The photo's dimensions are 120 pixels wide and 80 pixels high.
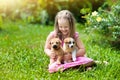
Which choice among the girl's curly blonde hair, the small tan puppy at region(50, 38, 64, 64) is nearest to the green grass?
the small tan puppy at region(50, 38, 64, 64)

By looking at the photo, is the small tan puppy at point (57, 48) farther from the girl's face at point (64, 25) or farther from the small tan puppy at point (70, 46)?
the girl's face at point (64, 25)

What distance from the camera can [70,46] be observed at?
581 centimetres

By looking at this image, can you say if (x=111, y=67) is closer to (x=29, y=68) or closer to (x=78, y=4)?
(x=29, y=68)

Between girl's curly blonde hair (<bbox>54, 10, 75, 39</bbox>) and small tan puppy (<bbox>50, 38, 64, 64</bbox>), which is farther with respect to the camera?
girl's curly blonde hair (<bbox>54, 10, 75, 39</bbox>)

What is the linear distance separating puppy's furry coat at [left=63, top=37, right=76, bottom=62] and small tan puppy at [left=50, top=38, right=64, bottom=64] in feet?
0.24

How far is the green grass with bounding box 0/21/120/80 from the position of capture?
576 cm

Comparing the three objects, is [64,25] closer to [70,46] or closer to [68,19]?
[68,19]

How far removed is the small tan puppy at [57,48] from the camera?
228 inches

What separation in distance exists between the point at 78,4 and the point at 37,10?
1.21 m

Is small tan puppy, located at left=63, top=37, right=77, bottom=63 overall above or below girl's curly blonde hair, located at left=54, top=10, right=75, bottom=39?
below

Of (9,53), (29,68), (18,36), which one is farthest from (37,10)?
(29,68)

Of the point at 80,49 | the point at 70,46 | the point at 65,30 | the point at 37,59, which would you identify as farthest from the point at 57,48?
the point at 37,59

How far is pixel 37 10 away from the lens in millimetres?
12375

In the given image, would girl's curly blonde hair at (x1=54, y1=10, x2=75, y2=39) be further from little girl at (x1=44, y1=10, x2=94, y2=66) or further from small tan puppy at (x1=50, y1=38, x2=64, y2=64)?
small tan puppy at (x1=50, y1=38, x2=64, y2=64)
